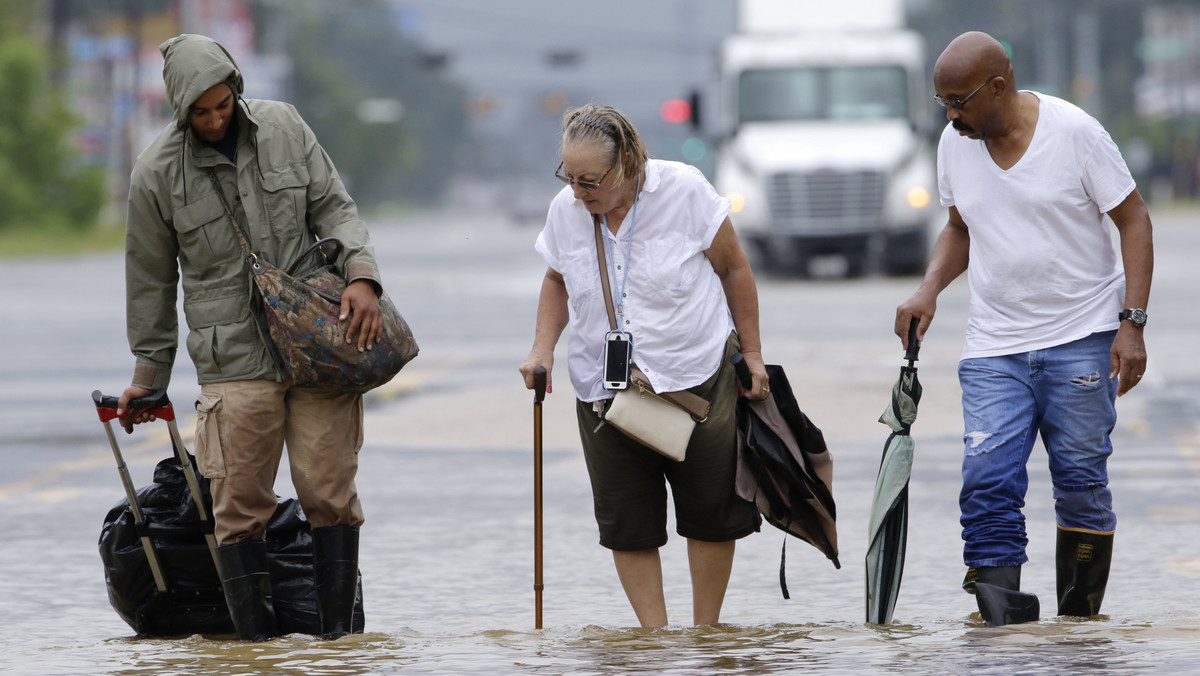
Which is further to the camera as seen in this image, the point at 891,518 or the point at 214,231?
the point at 891,518

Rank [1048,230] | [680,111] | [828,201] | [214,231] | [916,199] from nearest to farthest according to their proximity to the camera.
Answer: [214,231] < [1048,230] < [916,199] < [828,201] < [680,111]

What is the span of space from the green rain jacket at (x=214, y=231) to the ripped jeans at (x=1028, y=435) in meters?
1.70

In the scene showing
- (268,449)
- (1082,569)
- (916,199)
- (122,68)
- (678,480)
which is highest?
(122,68)

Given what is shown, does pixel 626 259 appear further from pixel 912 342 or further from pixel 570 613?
pixel 570 613

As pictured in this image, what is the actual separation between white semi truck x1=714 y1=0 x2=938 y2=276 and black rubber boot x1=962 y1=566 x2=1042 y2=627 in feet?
61.9

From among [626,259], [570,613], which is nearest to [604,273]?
[626,259]

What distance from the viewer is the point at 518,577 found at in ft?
21.7

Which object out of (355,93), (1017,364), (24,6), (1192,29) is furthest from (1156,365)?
(355,93)

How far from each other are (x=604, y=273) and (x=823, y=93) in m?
20.1

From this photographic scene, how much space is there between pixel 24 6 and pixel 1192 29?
6027 centimetres

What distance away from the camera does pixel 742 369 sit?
17.2 ft

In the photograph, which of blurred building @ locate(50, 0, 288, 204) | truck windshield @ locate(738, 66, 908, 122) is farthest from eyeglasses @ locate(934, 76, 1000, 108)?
blurred building @ locate(50, 0, 288, 204)

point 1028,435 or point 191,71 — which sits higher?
point 191,71

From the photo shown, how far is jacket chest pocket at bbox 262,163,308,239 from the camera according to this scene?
5.12 metres
